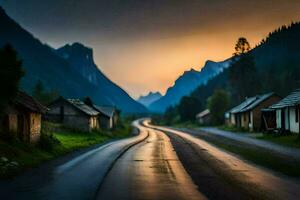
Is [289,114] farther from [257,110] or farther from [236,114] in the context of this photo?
[236,114]

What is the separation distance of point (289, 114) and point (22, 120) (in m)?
32.1

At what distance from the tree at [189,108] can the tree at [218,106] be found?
28.6m

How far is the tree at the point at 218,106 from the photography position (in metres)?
118

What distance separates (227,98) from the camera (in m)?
120

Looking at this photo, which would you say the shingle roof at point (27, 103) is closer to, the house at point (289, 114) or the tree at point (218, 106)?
the house at point (289, 114)

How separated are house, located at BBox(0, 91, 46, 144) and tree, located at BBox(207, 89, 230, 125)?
3322 inches

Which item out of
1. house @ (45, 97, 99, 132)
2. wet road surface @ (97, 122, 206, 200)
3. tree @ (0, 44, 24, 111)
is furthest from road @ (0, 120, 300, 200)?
house @ (45, 97, 99, 132)

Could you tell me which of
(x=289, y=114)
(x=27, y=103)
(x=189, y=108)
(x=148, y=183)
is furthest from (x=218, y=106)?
(x=148, y=183)

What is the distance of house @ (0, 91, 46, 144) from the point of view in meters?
30.2

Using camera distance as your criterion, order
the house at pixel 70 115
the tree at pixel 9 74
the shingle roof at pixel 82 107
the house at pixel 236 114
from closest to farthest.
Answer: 1. the tree at pixel 9 74
2. the house at pixel 70 115
3. the shingle roof at pixel 82 107
4. the house at pixel 236 114

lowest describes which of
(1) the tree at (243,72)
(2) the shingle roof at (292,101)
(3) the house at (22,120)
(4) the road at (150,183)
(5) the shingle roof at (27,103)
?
(4) the road at (150,183)

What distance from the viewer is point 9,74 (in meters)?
27.1

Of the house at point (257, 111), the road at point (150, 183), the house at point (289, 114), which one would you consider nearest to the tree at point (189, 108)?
the house at point (257, 111)

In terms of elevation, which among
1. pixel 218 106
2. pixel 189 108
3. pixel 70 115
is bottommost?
pixel 70 115
